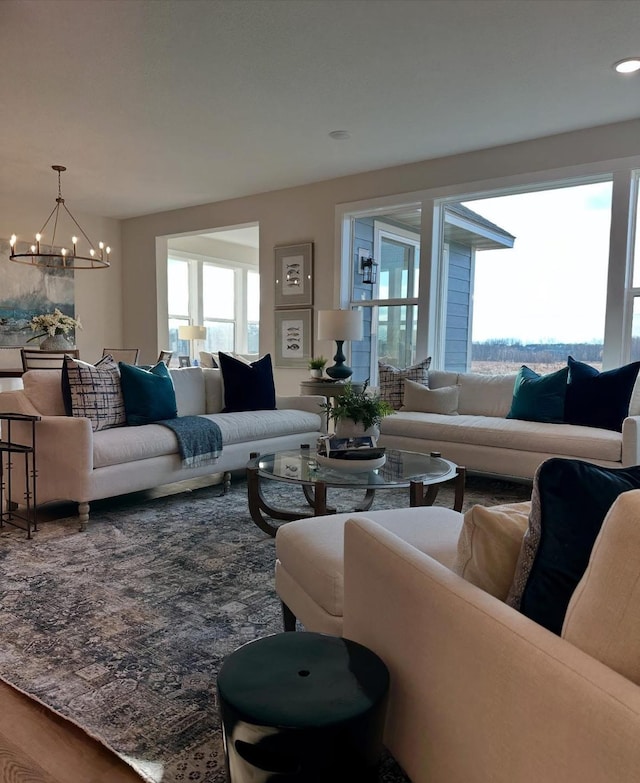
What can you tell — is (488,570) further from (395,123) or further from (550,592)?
(395,123)

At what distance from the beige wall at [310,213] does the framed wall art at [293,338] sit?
117 millimetres

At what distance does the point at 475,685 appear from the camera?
921mm

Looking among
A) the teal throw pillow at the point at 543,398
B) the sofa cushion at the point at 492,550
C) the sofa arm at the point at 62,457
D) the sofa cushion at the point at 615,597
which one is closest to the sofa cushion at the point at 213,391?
the sofa arm at the point at 62,457

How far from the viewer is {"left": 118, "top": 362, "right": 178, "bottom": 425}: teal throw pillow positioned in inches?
149

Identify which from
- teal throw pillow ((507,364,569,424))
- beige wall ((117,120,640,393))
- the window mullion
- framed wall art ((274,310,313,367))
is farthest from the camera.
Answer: framed wall art ((274,310,313,367))

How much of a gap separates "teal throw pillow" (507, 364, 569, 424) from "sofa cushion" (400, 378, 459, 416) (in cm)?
57

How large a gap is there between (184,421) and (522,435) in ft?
7.54

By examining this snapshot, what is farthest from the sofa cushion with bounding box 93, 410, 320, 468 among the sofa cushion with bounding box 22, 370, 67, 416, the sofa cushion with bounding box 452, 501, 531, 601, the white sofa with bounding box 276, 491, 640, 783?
the sofa cushion with bounding box 452, 501, 531, 601

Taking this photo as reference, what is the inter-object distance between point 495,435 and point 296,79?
107 inches

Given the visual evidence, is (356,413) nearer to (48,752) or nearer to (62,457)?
(62,457)

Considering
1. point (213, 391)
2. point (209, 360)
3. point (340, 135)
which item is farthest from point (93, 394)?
point (340, 135)

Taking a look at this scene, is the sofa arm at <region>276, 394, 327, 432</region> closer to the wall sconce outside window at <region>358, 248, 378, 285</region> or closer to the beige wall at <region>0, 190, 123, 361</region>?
the wall sconce outside window at <region>358, 248, 378, 285</region>

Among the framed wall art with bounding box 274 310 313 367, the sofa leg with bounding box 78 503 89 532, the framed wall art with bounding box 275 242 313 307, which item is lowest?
the sofa leg with bounding box 78 503 89 532

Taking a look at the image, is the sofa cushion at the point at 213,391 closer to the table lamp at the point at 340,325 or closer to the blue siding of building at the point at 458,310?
the table lamp at the point at 340,325
